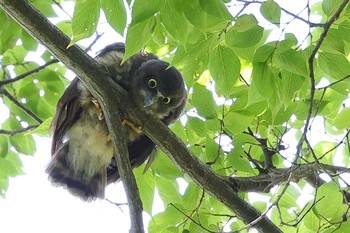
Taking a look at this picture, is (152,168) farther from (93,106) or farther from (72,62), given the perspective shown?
(72,62)

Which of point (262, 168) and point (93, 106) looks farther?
point (93, 106)

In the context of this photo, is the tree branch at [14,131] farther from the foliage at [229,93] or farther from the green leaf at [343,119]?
the green leaf at [343,119]

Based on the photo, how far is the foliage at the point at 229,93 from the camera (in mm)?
2037

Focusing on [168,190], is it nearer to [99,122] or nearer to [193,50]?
→ [99,122]

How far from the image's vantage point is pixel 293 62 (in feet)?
7.18

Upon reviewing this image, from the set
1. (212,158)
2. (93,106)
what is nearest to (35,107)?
(93,106)

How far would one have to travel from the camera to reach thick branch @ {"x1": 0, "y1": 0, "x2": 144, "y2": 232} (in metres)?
2.18

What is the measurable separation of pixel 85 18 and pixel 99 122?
1.48m

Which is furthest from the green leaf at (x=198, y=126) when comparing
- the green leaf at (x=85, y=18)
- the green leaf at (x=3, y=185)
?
the green leaf at (x=3, y=185)

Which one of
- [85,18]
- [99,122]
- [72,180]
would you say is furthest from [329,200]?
[72,180]

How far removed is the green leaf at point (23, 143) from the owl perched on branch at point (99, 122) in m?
0.42

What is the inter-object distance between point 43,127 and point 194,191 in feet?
2.95

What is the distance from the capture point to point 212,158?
9.39ft

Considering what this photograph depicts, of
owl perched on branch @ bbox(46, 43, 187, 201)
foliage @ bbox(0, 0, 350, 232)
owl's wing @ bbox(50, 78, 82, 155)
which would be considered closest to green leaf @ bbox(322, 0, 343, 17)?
foliage @ bbox(0, 0, 350, 232)
